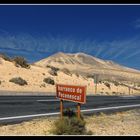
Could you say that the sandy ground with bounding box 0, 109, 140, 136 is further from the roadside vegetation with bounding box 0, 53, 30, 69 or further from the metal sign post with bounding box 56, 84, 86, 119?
the roadside vegetation with bounding box 0, 53, 30, 69

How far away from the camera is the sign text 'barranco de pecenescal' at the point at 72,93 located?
46.3 feet

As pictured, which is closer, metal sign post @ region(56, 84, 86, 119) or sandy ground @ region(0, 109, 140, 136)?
metal sign post @ region(56, 84, 86, 119)

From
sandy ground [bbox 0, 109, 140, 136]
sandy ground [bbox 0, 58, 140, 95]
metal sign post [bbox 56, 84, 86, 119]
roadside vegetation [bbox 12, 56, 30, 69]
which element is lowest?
sandy ground [bbox 0, 109, 140, 136]

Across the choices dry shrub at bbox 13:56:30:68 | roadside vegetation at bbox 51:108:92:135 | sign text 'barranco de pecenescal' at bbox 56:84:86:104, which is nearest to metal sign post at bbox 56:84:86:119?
sign text 'barranco de pecenescal' at bbox 56:84:86:104

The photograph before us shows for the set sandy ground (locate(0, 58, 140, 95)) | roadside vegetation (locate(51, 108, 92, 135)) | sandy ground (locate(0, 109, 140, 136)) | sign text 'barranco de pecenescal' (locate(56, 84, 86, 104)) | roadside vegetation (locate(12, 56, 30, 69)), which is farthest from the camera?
roadside vegetation (locate(12, 56, 30, 69))

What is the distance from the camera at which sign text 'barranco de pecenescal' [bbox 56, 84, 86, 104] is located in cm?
1410

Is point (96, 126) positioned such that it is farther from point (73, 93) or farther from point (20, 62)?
point (20, 62)

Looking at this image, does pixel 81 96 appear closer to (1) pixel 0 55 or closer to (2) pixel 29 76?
(2) pixel 29 76

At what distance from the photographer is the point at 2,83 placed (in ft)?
136

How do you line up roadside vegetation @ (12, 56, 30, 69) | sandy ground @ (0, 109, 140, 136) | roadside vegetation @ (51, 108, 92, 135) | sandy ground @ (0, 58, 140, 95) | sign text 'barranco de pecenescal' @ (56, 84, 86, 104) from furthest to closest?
1. roadside vegetation @ (12, 56, 30, 69)
2. sandy ground @ (0, 58, 140, 95)
3. sandy ground @ (0, 109, 140, 136)
4. sign text 'barranco de pecenescal' @ (56, 84, 86, 104)
5. roadside vegetation @ (51, 108, 92, 135)

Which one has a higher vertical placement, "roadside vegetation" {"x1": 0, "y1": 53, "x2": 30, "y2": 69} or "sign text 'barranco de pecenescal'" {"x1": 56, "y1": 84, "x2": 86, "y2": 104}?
"roadside vegetation" {"x1": 0, "y1": 53, "x2": 30, "y2": 69}

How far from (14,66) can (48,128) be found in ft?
122

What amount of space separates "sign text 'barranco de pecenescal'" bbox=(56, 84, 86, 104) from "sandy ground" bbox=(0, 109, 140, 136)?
1224 millimetres

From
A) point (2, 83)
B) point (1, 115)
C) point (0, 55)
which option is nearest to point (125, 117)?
point (1, 115)
